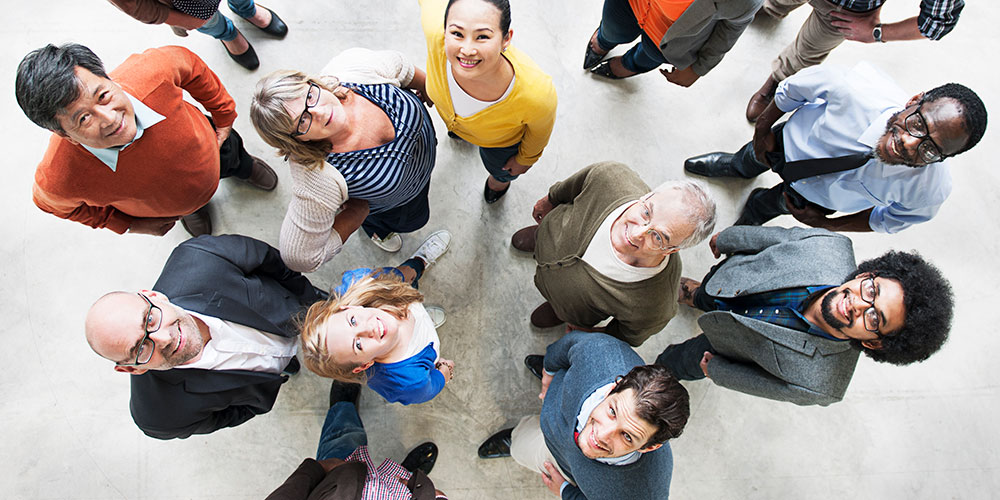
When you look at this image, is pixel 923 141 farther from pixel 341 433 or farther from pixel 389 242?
pixel 341 433

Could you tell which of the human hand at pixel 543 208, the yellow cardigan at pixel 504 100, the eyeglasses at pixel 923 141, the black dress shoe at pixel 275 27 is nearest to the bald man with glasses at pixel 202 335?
the yellow cardigan at pixel 504 100

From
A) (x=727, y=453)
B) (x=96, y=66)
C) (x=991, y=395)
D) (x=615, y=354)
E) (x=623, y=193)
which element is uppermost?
(x=96, y=66)

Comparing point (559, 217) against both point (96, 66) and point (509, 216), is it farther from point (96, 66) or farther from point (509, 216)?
point (96, 66)

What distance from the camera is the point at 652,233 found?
74.3 inches

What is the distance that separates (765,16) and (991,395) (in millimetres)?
3131

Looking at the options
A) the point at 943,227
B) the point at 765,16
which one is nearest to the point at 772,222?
the point at 943,227

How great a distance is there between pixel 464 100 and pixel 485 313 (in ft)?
5.34

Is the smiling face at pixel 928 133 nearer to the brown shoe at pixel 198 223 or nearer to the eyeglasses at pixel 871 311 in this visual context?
the eyeglasses at pixel 871 311

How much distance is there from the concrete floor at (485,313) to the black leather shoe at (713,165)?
112 mm

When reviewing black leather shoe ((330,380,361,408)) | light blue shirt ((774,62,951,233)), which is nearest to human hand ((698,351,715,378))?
light blue shirt ((774,62,951,233))

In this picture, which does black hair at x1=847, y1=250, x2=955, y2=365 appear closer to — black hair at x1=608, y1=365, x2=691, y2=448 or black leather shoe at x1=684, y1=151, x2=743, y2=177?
black hair at x1=608, y1=365, x2=691, y2=448

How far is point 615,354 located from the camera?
2.08 meters

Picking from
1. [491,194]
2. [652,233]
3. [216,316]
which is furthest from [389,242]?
[652,233]

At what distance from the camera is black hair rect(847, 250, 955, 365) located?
173 cm
